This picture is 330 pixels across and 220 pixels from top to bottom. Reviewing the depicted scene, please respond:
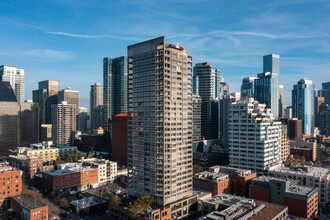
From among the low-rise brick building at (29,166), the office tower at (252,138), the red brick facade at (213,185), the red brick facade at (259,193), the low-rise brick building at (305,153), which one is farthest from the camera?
the low-rise brick building at (305,153)

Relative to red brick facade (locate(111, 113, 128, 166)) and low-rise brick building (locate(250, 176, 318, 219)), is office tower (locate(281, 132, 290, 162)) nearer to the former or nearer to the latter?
low-rise brick building (locate(250, 176, 318, 219))

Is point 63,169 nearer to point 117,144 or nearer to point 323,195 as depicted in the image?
point 117,144

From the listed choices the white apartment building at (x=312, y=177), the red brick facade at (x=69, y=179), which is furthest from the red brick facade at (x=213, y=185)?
the red brick facade at (x=69, y=179)

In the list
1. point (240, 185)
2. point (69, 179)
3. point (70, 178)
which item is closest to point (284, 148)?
point (240, 185)

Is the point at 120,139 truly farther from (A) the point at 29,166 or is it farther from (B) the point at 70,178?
(A) the point at 29,166

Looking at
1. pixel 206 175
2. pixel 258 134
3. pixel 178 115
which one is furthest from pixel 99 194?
pixel 258 134

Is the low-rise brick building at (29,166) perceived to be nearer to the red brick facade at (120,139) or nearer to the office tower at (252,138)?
the red brick facade at (120,139)
